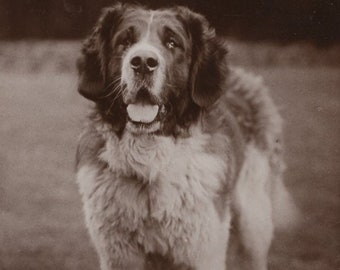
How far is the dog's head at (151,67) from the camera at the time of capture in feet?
8.44

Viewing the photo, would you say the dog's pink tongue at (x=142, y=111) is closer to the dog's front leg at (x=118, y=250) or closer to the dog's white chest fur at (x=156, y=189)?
the dog's white chest fur at (x=156, y=189)

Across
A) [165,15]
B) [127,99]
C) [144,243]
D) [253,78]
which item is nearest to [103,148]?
[127,99]

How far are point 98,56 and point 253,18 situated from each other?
840 millimetres

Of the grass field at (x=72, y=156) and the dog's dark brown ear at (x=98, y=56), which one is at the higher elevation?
the dog's dark brown ear at (x=98, y=56)

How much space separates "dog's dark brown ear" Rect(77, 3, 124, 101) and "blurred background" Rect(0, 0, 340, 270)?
24 cm

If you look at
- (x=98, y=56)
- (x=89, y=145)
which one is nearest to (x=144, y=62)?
(x=98, y=56)

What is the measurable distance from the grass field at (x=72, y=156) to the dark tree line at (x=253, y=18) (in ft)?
0.24

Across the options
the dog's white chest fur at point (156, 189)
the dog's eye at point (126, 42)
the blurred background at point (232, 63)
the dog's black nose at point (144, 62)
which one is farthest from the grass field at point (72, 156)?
the dog's black nose at point (144, 62)

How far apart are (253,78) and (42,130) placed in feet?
3.50

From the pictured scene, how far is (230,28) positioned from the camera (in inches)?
121

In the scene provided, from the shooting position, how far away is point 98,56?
279 cm

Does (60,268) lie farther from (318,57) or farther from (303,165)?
(318,57)

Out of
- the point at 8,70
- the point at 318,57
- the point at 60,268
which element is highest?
the point at 318,57

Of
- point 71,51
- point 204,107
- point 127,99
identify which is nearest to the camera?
point 127,99
